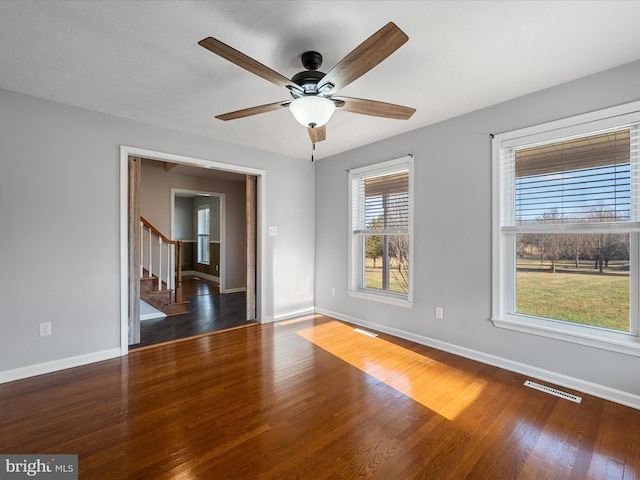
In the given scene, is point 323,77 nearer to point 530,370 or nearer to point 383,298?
point 383,298

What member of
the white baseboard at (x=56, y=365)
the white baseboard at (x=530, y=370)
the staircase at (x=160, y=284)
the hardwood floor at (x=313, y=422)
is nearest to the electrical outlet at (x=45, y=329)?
the white baseboard at (x=56, y=365)

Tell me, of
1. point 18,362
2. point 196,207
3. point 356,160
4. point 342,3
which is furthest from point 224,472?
point 196,207

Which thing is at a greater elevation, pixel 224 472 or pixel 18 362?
pixel 18 362

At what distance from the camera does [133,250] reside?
3492 mm

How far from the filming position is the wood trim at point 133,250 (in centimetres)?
344

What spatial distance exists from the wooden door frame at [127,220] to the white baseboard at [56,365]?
0.14 metres

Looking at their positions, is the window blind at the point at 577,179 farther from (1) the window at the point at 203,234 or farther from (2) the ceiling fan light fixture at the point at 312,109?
(1) the window at the point at 203,234

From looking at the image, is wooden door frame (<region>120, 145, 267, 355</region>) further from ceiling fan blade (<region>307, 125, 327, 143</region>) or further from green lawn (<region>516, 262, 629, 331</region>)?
green lawn (<region>516, 262, 629, 331</region>)

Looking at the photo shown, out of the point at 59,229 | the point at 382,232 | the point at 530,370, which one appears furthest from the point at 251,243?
the point at 530,370

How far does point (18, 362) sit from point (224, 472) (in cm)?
239

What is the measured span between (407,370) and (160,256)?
162 inches

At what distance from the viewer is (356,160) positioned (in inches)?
167

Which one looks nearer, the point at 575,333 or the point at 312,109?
the point at 312,109

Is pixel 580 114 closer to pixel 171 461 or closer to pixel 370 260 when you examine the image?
pixel 370 260
